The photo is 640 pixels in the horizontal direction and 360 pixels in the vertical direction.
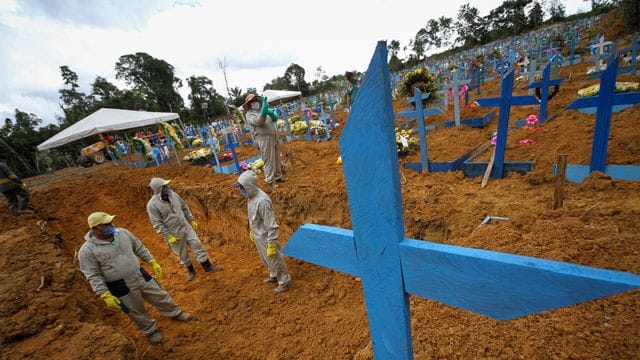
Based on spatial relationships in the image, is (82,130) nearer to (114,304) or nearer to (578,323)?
(114,304)

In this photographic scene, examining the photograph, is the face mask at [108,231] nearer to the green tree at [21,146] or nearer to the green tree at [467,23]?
the green tree at [21,146]

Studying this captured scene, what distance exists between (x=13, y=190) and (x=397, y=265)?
11.0 meters

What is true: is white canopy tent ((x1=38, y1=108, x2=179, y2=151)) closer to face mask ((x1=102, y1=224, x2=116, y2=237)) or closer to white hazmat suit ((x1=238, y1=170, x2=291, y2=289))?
face mask ((x1=102, y1=224, x2=116, y2=237))

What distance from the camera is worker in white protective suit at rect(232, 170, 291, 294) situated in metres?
3.80

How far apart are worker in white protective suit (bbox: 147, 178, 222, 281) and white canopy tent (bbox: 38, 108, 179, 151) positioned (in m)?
10.9

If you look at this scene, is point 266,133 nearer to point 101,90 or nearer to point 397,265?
point 397,265

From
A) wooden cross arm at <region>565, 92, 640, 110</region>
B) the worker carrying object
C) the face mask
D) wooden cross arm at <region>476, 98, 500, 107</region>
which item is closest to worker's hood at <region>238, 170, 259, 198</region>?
the face mask

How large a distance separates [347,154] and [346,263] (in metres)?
0.43

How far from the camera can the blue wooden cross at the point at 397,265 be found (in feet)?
1.86

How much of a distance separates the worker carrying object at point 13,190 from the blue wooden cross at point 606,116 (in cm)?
1197

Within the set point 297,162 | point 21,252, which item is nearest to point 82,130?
point 21,252

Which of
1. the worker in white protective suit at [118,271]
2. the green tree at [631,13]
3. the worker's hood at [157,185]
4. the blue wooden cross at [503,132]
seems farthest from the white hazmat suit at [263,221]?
the green tree at [631,13]

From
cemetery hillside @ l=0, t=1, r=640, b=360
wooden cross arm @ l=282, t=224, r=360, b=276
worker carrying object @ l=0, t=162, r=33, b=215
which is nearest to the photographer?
cemetery hillside @ l=0, t=1, r=640, b=360

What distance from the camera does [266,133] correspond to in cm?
570
